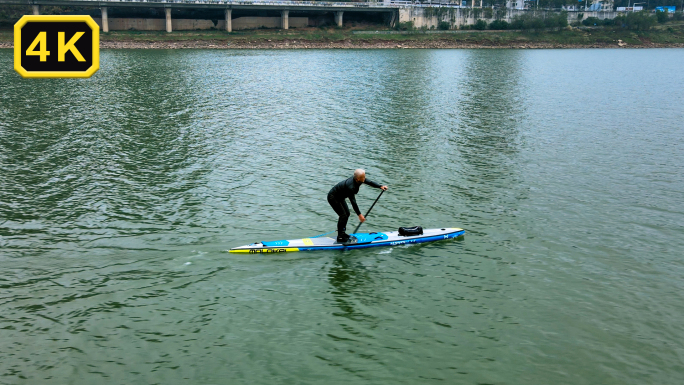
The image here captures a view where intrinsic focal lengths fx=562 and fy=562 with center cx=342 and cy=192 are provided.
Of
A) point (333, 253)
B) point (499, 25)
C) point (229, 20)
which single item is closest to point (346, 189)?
point (333, 253)

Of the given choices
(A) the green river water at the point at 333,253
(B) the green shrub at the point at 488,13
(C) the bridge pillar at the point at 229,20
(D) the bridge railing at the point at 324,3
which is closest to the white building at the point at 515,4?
(B) the green shrub at the point at 488,13

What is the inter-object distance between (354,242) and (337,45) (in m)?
125

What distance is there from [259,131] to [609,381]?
1303 inches

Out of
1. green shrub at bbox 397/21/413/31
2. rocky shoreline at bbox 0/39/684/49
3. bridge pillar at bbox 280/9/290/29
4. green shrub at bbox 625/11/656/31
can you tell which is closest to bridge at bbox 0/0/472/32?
bridge pillar at bbox 280/9/290/29

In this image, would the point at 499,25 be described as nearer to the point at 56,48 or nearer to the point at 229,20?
the point at 229,20

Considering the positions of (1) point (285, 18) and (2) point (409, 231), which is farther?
(1) point (285, 18)

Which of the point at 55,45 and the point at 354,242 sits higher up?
the point at 55,45

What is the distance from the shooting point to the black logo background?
10000 millimetres

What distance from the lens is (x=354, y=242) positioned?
21547mm

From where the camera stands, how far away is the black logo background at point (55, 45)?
1000 cm

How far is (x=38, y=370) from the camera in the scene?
1401 cm

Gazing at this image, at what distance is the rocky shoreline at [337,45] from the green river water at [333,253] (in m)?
80.6

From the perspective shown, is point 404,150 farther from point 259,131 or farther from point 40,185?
point 40,185

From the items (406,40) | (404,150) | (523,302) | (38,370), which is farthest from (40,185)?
(406,40)
